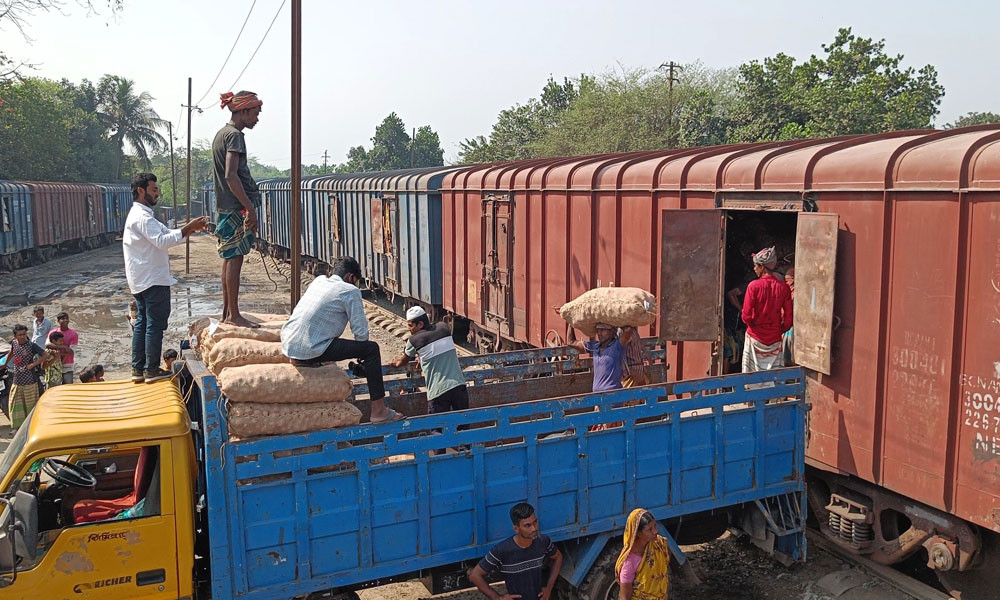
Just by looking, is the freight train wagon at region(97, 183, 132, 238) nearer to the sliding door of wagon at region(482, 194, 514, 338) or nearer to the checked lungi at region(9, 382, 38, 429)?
the sliding door of wagon at region(482, 194, 514, 338)

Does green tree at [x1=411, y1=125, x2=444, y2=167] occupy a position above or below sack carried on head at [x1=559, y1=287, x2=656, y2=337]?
above

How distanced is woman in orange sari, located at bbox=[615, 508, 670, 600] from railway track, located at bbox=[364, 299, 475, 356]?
10.9 metres

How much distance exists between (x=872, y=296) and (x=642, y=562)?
2.96 metres

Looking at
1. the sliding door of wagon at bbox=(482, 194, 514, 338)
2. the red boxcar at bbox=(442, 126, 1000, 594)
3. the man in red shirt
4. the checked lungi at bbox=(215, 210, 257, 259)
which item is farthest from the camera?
the sliding door of wagon at bbox=(482, 194, 514, 338)

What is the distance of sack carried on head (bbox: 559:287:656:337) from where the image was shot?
22.9ft

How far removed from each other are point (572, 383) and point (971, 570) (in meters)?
3.42

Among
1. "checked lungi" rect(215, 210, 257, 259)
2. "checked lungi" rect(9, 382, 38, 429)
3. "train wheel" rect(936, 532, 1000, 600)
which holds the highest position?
"checked lungi" rect(215, 210, 257, 259)

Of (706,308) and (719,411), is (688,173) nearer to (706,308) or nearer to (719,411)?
(706,308)

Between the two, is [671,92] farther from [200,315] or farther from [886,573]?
[886,573]

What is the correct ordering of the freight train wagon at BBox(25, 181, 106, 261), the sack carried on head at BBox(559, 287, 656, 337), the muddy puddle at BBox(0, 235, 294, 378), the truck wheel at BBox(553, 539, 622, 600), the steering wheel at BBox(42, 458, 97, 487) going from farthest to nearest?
1. the freight train wagon at BBox(25, 181, 106, 261)
2. the muddy puddle at BBox(0, 235, 294, 378)
3. the sack carried on head at BBox(559, 287, 656, 337)
4. the truck wheel at BBox(553, 539, 622, 600)
5. the steering wheel at BBox(42, 458, 97, 487)

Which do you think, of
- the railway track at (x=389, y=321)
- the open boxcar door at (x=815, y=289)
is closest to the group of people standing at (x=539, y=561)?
the open boxcar door at (x=815, y=289)

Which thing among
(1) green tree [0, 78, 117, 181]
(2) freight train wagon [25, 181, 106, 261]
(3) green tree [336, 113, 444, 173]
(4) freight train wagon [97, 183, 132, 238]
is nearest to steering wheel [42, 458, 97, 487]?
(2) freight train wagon [25, 181, 106, 261]

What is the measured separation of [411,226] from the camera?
17656mm

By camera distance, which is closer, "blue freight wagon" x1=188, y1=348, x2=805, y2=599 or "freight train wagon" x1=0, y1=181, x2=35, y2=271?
"blue freight wagon" x1=188, y1=348, x2=805, y2=599
